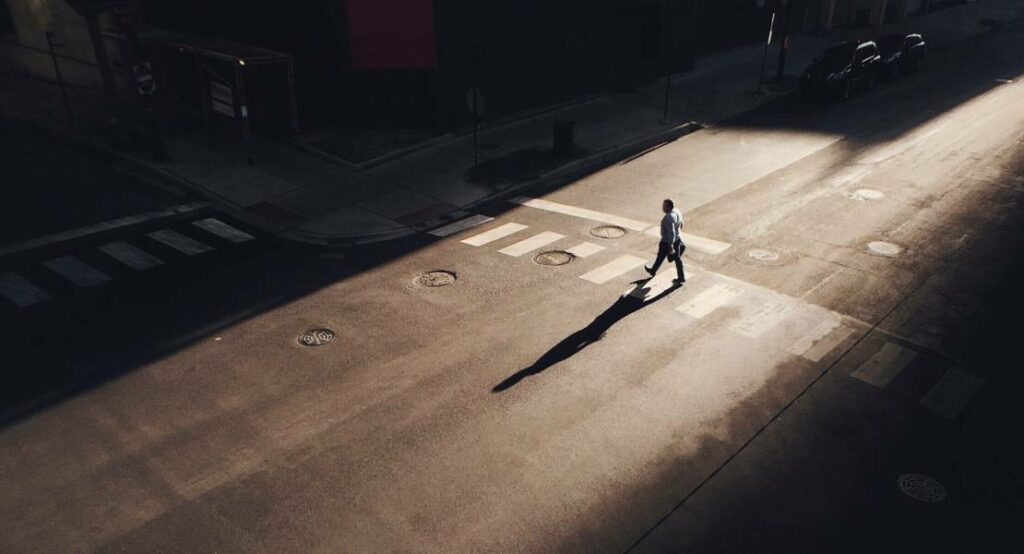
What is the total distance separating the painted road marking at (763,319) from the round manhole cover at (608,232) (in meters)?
4.13

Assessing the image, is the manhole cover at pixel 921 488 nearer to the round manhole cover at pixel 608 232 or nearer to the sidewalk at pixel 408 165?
the round manhole cover at pixel 608 232

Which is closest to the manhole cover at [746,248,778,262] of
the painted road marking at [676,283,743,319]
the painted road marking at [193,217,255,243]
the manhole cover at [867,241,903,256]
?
the painted road marking at [676,283,743,319]

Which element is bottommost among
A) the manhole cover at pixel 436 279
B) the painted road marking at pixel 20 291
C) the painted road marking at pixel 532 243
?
the painted road marking at pixel 20 291

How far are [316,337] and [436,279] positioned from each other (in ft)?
9.52

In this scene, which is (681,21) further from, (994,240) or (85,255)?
(85,255)

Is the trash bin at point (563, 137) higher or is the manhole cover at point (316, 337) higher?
the trash bin at point (563, 137)

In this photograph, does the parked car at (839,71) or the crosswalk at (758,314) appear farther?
the parked car at (839,71)

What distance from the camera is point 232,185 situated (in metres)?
18.7

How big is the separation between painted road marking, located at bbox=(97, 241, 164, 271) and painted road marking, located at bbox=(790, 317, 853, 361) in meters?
12.9

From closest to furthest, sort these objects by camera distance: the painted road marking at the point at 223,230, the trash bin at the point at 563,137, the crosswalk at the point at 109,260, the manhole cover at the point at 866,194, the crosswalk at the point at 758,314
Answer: the crosswalk at the point at 758,314 < the crosswalk at the point at 109,260 < the painted road marking at the point at 223,230 < the manhole cover at the point at 866,194 < the trash bin at the point at 563,137

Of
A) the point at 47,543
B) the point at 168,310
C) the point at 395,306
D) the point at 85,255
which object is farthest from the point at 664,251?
the point at 85,255

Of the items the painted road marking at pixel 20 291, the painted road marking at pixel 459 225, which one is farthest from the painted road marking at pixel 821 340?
the painted road marking at pixel 20 291

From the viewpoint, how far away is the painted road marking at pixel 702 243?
14245mm

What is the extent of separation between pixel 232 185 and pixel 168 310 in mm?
7166
